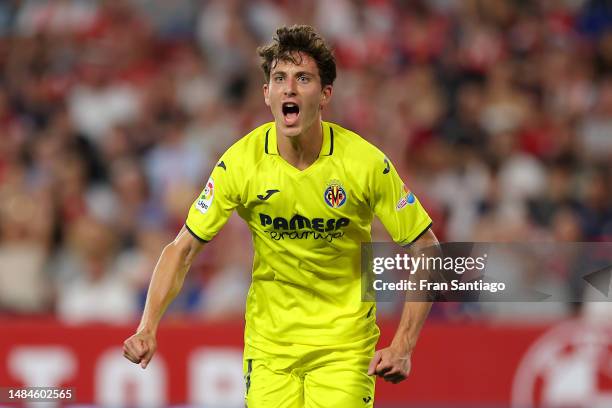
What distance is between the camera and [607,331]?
778 cm

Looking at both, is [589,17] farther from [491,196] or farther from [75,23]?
[75,23]

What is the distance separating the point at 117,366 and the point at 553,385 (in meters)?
2.91

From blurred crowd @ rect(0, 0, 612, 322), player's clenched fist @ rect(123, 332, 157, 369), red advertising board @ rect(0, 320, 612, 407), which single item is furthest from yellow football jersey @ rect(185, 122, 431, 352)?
blurred crowd @ rect(0, 0, 612, 322)

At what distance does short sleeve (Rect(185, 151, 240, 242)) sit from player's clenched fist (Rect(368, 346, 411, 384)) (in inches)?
36.4

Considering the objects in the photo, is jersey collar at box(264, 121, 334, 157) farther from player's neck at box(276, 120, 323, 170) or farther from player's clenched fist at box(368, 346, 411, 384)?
player's clenched fist at box(368, 346, 411, 384)

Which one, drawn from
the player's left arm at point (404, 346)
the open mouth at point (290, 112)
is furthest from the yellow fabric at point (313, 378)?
the open mouth at point (290, 112)

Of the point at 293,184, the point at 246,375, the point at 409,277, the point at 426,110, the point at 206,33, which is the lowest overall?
the point at 246,375

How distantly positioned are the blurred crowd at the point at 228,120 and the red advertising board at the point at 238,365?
39 cm

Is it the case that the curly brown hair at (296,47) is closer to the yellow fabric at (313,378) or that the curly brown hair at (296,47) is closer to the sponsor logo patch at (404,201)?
the sponsor logo patch at (404,201)

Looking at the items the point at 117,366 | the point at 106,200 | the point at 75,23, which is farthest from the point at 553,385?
the point at 75,23

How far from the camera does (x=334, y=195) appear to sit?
509 centimetres

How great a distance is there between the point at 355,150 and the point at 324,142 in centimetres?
15

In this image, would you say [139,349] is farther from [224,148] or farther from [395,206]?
[224,148]

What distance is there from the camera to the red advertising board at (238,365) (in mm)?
7840
